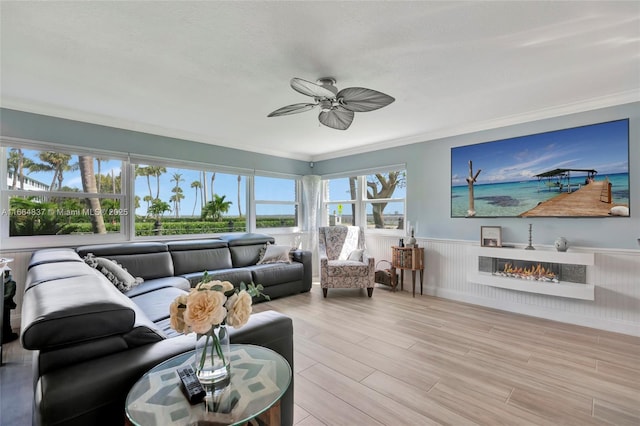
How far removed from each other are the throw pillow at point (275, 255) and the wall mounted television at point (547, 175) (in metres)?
2.56

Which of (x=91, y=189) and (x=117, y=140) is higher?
(x=117, y=140)

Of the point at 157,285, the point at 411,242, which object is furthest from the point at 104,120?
the point at 411,242

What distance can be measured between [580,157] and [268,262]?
4152mm

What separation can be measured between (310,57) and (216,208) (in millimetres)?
3331

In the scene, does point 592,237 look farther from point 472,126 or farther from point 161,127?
point 161,127

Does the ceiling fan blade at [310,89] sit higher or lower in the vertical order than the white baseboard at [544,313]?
higher

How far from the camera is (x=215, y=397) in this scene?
110 centimetres

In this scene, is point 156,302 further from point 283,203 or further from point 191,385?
Answer: point 283,203

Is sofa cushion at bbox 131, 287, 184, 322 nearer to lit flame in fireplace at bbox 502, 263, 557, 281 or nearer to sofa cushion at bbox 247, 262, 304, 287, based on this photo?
sofa cushion at bbox 247, 262, 304, 287

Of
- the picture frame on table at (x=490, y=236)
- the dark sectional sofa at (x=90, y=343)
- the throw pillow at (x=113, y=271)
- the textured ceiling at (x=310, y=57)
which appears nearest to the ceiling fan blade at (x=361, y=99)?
the textured ceiling at (x=310, y=57)

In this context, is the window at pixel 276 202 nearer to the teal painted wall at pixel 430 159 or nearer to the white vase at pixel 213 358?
the teal painted wall at pixel 430 159

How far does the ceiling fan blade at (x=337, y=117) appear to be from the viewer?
2.76 meters

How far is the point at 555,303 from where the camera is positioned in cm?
344

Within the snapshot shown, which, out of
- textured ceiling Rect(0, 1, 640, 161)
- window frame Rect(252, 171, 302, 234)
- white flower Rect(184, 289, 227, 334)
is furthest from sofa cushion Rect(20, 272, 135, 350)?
window frame Rect(252, 171, 302, 234)
